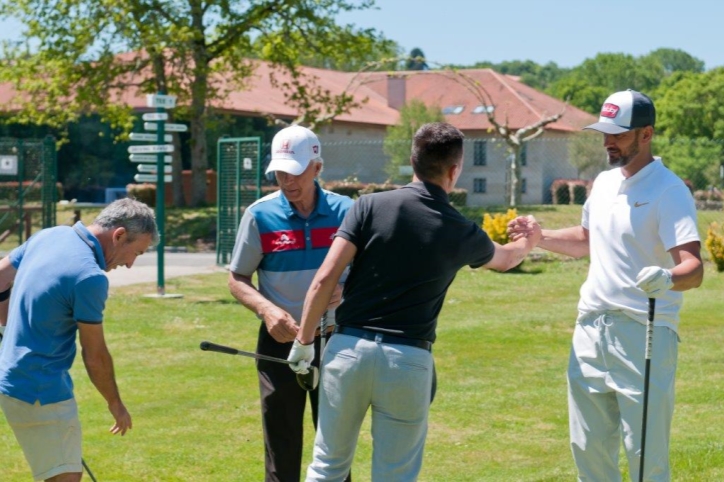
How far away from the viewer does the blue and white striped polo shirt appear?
17.8 feet

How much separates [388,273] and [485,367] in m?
6.50

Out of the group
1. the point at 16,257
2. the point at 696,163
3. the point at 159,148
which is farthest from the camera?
the point at 696,163

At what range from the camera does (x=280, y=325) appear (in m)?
5.20

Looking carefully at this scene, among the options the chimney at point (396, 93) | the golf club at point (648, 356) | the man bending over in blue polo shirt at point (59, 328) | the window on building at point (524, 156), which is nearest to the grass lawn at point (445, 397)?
the golf club at point (648, 356)

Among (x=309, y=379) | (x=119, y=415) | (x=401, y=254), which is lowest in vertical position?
(x=119, y=415)

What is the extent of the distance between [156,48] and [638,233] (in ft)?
82.4

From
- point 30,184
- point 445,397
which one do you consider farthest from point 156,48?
point 445,397

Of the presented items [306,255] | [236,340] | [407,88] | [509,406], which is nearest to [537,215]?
[236,340]

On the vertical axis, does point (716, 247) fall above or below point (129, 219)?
below

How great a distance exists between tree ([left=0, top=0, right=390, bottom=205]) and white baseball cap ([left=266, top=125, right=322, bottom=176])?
24.0 metres

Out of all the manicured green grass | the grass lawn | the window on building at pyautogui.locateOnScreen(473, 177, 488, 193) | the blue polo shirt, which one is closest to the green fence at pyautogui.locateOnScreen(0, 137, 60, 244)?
the grass lawn

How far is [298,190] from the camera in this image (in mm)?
5406

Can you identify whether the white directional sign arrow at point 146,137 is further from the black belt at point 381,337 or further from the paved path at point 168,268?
the black belt at point 381,337

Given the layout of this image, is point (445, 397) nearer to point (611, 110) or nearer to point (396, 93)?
point (611, 110)
